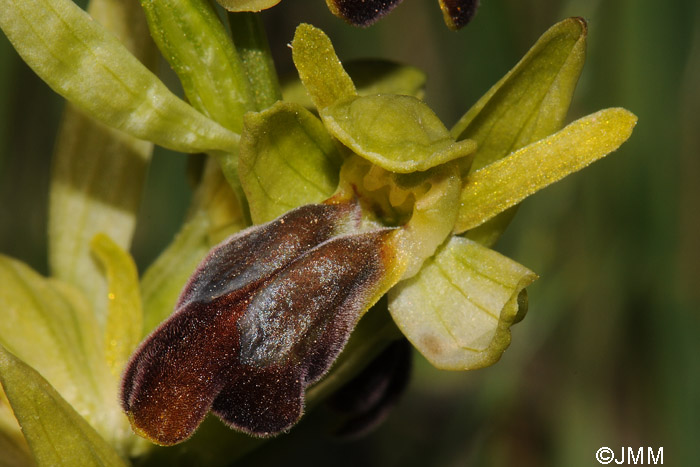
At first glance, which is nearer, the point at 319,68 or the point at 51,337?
the point at 319,68

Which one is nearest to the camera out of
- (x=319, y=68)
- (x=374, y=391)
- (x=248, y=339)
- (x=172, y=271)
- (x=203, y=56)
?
(x=248, y=339)

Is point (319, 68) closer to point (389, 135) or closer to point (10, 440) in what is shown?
point (389, 135)

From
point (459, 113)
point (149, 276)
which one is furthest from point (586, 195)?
point (149, 276)

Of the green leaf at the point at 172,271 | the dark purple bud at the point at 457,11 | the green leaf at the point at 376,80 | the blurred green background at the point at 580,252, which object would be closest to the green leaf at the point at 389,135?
the dark purple bud at the point at 457,11

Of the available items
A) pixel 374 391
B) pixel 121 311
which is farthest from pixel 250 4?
pixel 374 391

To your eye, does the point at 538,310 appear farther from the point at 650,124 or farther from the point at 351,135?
the point at 351,135

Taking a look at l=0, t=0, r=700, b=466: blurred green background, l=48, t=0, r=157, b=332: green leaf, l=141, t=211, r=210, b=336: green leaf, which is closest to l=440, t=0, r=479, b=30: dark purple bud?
l=141, t=211, r=210, b=336: green leaf

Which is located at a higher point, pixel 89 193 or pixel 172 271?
pixel 89 193
